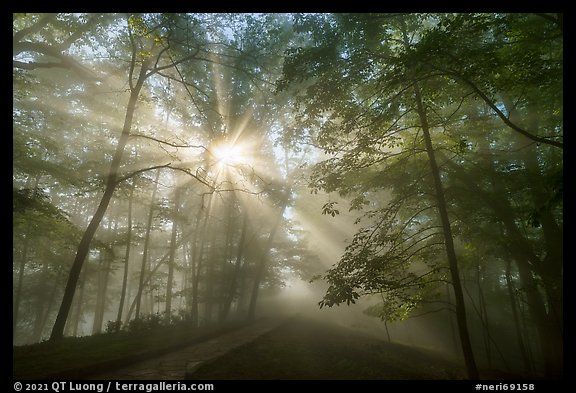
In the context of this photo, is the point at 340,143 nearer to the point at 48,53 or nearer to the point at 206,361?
the point at 206,361

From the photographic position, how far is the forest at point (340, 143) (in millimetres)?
6743

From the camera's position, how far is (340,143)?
8875 mm

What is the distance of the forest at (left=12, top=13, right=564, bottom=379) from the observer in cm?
674

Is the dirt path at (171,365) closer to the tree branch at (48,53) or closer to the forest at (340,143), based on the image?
the forest at (340,143)

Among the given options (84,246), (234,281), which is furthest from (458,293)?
(234,281)

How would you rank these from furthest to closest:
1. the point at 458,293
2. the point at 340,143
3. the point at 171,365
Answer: the point at 340,143 → the point at 458,293 → the point at 171,365

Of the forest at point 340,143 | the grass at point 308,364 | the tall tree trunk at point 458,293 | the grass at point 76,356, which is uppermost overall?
the forest at point 340,143

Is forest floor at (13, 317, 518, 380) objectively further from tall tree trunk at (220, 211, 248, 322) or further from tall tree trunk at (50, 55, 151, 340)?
tall tree trunk at (220, 211, 248, 322)

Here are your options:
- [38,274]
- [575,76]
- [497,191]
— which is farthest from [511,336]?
[38,274]

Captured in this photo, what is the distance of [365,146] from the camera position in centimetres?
739

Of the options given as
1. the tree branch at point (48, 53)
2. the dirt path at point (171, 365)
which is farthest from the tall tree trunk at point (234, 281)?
the tree branch at point (48, 53)

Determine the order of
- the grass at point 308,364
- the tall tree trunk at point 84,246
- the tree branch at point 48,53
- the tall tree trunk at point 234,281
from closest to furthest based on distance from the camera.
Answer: the grass at point 308,364
the tall tree trunk at point 84,246
the tree branch at point 48,53
the tall tree trunk at point 234,281

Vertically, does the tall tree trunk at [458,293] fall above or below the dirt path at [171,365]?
above

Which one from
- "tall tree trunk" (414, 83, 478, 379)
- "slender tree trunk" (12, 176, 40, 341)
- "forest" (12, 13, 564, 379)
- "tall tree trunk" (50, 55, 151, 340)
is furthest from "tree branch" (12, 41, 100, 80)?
"tall tree trunk" (414, 83, 478, 379)
